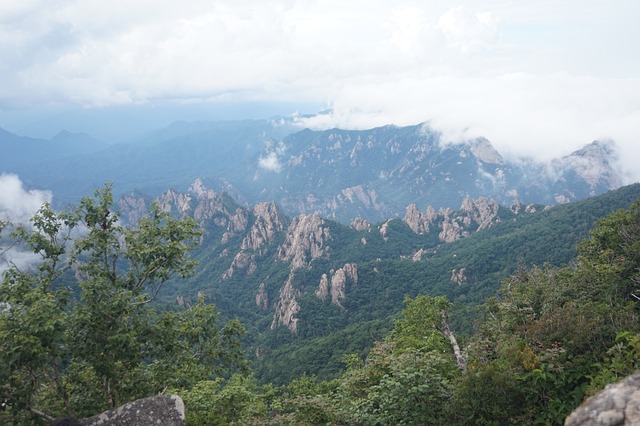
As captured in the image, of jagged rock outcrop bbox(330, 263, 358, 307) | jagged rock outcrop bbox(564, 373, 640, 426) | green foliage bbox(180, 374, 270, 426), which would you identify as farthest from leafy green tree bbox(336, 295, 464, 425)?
jagged rock outcrop bbox(330, 263, 358, 307)

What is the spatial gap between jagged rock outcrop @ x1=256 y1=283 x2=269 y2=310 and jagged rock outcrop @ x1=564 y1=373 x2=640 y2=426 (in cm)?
17395

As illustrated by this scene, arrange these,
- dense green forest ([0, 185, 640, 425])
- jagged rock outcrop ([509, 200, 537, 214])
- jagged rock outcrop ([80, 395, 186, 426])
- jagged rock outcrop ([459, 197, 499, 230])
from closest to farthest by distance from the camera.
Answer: dense green forest ([0, 185, 640, 425])
jagged rock outcrop ([80, 395, 186, 426])
jagged rock outcrop ([509, 200, 537, 214])
jagged rock outcrop ([459, 197, 499, 230])

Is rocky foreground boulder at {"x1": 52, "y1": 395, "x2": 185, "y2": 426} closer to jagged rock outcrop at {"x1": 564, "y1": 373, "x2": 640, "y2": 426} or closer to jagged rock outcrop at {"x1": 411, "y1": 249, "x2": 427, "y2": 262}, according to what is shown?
jagged rock outcrop at {"x1": 564, "y1": 373, "x2": 640, "y2": 426}

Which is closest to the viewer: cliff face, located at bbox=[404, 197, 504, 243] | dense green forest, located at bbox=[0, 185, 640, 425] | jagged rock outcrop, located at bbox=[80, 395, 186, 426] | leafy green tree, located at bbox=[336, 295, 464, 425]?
dense green forest, located at bbox=[0, 185, 640, 425]

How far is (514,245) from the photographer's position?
444 feet

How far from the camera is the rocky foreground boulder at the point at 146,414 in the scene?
35.6 feet

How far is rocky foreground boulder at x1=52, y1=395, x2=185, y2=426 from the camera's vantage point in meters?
10.8

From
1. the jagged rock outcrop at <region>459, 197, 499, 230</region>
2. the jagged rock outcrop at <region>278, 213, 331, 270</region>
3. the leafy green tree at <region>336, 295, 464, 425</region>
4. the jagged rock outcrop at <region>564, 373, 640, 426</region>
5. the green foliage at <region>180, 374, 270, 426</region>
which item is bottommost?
the jagged rock outcrop at <region>278, 213, 331, 270</region>

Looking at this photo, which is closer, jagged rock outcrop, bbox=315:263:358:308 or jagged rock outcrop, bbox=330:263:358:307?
jagged rock outcrop, bbox=330:263:358:307

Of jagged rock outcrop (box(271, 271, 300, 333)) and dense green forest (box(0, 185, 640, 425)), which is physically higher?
dense green forest (box(0, 185, 640, 425))

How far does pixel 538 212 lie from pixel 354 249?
7786 centimetres

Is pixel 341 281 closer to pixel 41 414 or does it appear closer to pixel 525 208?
pixel 525 208

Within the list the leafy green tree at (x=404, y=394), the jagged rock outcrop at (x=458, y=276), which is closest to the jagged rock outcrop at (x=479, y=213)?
the jagged rock outcrop at (x=458, y=276)

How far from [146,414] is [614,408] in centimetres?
1051
